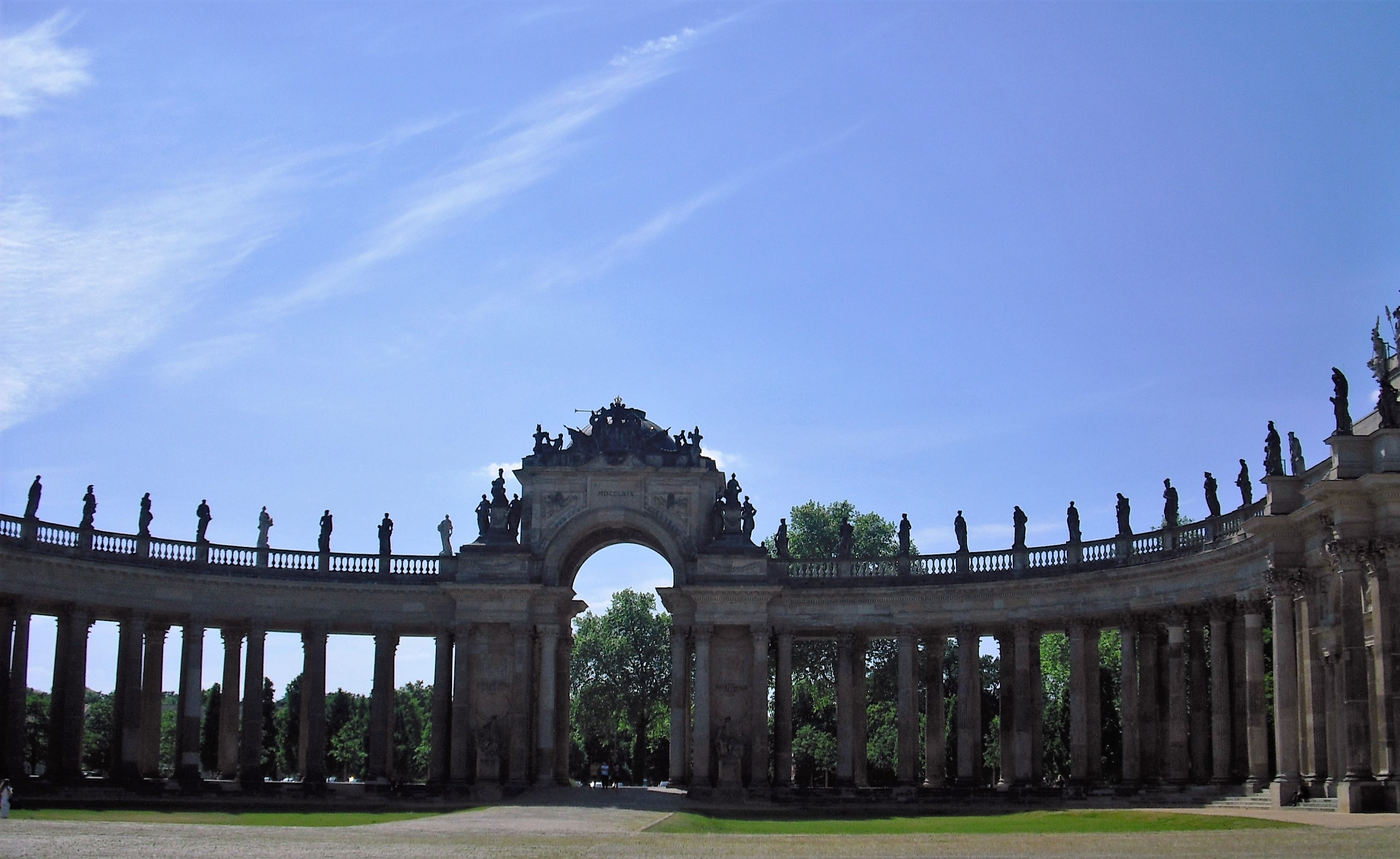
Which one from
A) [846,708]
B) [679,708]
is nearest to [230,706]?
[679,708]

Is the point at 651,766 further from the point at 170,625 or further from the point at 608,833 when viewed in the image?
the point at 608,833

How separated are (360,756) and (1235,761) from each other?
101666 mm

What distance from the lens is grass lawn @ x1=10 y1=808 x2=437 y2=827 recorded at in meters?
54.2

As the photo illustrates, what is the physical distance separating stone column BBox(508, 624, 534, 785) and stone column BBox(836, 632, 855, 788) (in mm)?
15175

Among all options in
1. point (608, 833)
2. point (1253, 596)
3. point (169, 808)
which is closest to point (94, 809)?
point (169, 808)

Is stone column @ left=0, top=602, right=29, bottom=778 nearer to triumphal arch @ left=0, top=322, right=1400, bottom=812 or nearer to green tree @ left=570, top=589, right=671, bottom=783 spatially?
triumphal arch @ left=0, top=322, right=1400, bottom=812

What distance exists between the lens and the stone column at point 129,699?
7031 centimetres

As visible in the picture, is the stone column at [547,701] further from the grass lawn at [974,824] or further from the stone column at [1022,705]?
the stone column at [1022,705]

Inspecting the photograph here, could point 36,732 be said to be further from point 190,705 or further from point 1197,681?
point 1197,681

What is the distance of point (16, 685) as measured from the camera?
220ft

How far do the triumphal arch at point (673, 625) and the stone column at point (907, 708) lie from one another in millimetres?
121

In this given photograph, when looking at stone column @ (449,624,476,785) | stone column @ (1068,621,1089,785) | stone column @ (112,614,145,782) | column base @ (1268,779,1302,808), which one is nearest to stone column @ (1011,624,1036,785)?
stone column @ (1068,621,1089,785)

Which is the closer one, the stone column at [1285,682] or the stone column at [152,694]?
the stone column at [1285,682]

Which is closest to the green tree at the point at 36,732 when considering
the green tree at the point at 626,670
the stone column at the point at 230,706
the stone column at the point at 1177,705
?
the green tree at the point at 626,670
